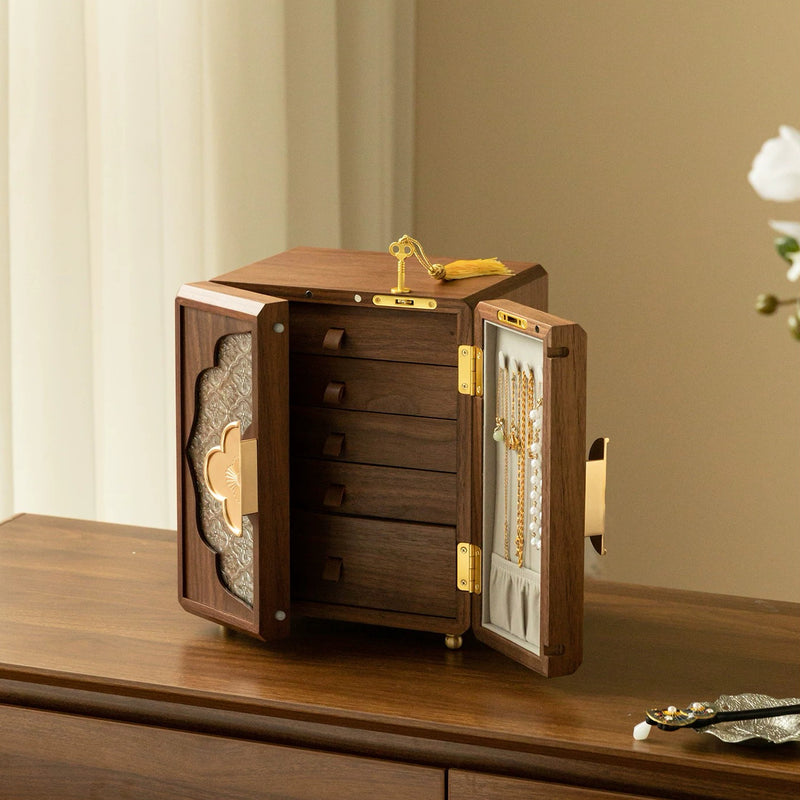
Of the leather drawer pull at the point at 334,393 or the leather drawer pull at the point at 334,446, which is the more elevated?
the leather drawer pull at the point at 334,393

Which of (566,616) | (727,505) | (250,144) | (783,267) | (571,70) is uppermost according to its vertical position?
(571,70)

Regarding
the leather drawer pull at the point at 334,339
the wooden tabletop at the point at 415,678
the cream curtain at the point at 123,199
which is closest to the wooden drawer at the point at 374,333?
the leather drawer pull at the point at 334,339

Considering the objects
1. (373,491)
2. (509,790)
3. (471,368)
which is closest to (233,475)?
(373,491)

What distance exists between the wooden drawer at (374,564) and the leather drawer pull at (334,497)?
0.02m

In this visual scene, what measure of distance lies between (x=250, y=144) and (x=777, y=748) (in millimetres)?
1163

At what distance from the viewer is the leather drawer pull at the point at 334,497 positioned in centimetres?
111

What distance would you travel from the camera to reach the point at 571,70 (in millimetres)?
2020

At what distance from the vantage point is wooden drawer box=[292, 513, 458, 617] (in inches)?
42.8

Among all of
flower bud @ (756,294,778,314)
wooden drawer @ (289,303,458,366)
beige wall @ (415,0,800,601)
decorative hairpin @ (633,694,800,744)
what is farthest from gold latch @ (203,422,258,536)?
beige wall @ (415,0,800,601)

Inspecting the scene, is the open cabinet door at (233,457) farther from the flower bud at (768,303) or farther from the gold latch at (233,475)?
the flower bud at (768,303)

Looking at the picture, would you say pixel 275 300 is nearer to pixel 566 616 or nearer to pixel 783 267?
pixel 566 616

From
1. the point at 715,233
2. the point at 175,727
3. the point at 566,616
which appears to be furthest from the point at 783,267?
the point at 175,727

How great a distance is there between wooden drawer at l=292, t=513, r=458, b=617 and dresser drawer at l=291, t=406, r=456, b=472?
0.19 ft

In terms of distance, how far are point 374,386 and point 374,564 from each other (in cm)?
16
